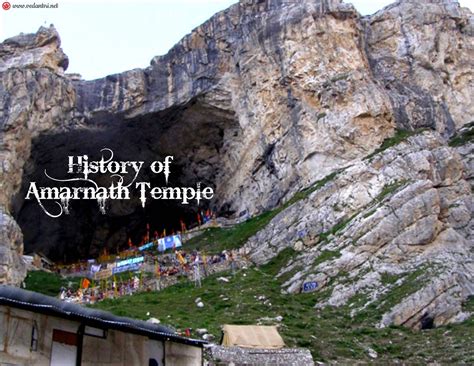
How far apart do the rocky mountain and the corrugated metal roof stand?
84.4 feet

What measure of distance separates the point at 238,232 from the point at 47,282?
15.5 metres

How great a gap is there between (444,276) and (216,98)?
30.9m

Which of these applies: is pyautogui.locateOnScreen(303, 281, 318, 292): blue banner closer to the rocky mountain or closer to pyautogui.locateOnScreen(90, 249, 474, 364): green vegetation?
pyautogui.locateOnScreen(90, 249, 474, 364): green vegetation

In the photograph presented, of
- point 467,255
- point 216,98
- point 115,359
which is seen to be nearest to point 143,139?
point 216,98

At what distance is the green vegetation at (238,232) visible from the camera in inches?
1937

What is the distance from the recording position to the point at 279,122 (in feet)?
186

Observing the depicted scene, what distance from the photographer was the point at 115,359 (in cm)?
1510

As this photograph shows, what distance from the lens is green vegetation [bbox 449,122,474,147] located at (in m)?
53.4

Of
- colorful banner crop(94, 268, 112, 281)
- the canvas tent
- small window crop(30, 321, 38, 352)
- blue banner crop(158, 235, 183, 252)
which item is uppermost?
blue banner crop(158, 235, 183, 252)

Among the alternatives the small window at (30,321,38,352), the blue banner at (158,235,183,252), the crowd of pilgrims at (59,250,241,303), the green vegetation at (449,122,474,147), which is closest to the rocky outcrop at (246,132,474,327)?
the crowd of pilgrims at (59,250,241,303)

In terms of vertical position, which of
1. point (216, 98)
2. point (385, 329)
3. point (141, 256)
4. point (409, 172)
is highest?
point (216, 98)

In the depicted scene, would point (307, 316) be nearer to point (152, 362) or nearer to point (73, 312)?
point (152, 362)

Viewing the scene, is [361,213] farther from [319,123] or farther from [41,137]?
[41,137]

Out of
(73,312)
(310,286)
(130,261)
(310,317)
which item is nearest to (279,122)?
(130,261)
